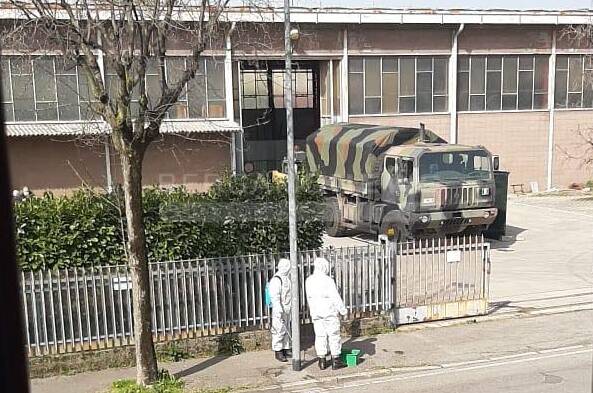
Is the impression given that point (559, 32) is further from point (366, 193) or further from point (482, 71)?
point (366, 193)

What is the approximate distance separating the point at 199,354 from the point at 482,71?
22180 mm

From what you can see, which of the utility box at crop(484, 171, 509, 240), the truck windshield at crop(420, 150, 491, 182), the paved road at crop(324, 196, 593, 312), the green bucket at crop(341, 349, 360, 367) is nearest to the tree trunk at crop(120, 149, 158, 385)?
the green bucket at crop(341, 349, 360, 367)

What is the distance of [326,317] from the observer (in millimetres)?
7992

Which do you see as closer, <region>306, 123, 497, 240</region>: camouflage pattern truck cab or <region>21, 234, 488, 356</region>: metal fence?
<region>21, 234, 488, 356</region>: metal fence

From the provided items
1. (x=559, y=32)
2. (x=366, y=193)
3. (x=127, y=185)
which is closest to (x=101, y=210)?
(x=127, y=185)

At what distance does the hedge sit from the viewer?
311 inches

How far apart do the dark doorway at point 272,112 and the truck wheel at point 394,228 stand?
49.3 ft

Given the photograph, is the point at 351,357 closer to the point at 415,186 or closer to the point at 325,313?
the point at 325,313

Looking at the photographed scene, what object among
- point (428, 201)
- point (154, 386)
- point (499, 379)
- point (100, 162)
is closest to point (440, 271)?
point (499, 379)

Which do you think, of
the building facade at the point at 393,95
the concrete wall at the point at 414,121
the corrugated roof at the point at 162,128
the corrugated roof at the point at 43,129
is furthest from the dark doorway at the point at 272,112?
the corrugated roof at the point at 43,129

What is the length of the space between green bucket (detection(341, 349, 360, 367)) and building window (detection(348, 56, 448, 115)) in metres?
17.9

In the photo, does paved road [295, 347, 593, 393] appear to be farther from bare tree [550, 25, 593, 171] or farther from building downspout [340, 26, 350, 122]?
bare tree [550, 25, 593, 171]

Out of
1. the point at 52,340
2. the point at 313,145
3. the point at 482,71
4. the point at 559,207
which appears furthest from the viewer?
the point at 482,71

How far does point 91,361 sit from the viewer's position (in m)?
7.92
